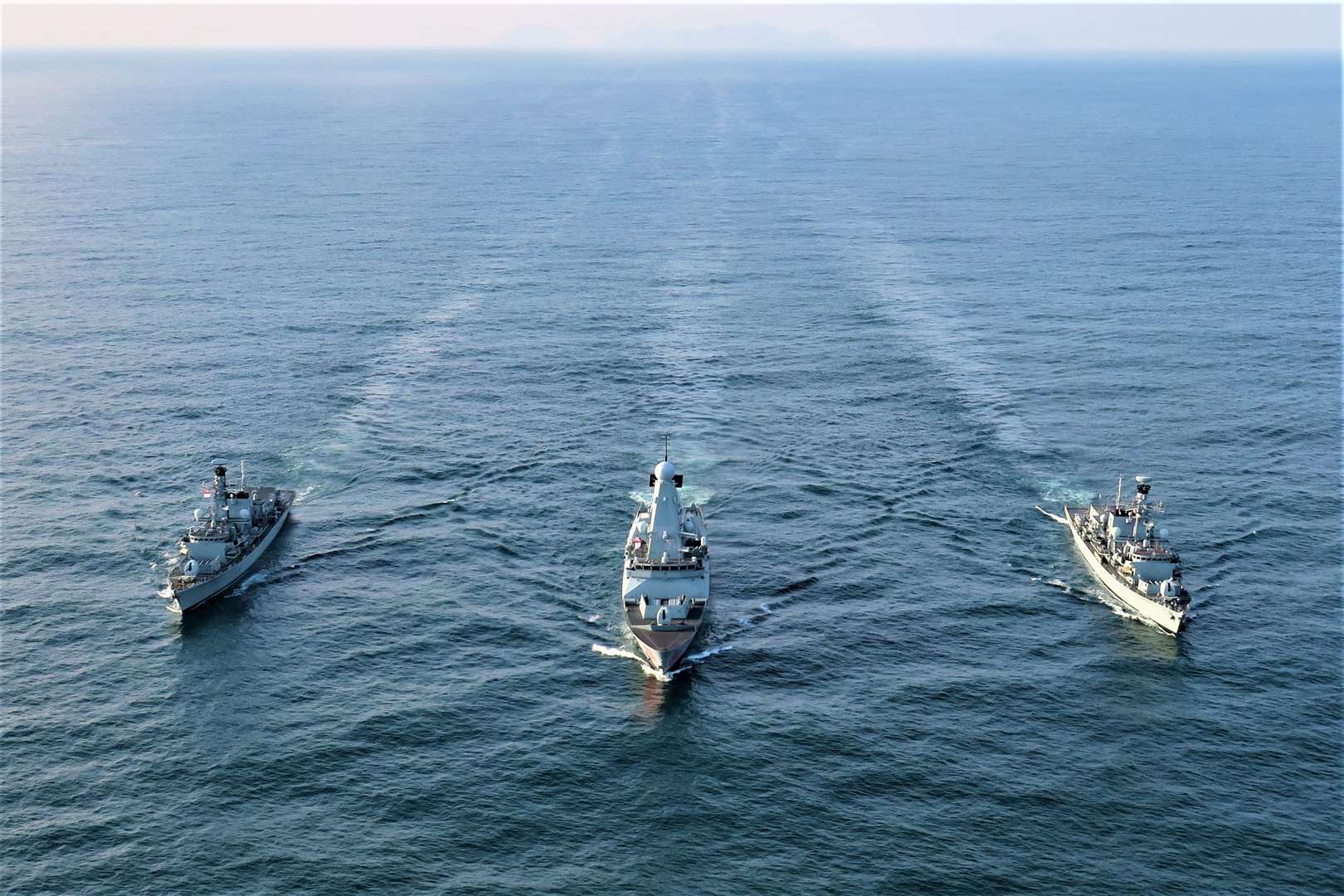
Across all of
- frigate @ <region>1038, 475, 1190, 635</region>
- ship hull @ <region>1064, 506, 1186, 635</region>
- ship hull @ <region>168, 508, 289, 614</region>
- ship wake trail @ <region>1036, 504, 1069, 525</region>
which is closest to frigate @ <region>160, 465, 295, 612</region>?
ship hull @ <region>168, 508, 289, 614</region>

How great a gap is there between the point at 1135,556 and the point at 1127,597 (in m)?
5.06

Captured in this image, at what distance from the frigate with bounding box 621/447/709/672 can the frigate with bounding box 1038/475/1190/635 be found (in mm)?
49079

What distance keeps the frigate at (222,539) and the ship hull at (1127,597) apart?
345 feet

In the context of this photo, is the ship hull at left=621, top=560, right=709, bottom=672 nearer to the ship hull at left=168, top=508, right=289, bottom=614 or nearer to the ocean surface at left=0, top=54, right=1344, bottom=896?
the ocean surface at left=0, top=54, right=1344, bottom=896

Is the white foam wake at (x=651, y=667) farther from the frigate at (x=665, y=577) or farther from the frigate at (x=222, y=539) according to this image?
the frigate at (x=222, y=539)

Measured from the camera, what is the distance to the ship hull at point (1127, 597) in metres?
146

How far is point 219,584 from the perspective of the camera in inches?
6132

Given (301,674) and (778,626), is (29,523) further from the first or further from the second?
(778,626)

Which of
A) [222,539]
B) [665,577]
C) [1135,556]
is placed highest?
[222,539]

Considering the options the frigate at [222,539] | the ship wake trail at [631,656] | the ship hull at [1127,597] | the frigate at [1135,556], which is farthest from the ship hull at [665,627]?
the frigate at [1135,556]

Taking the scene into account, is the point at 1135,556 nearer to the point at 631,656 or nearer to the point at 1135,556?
the point at 1135,556

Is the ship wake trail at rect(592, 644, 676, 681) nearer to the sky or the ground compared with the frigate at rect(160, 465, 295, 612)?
nearer to the ground

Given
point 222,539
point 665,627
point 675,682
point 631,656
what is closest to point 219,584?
point 222,539

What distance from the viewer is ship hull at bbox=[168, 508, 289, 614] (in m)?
151
